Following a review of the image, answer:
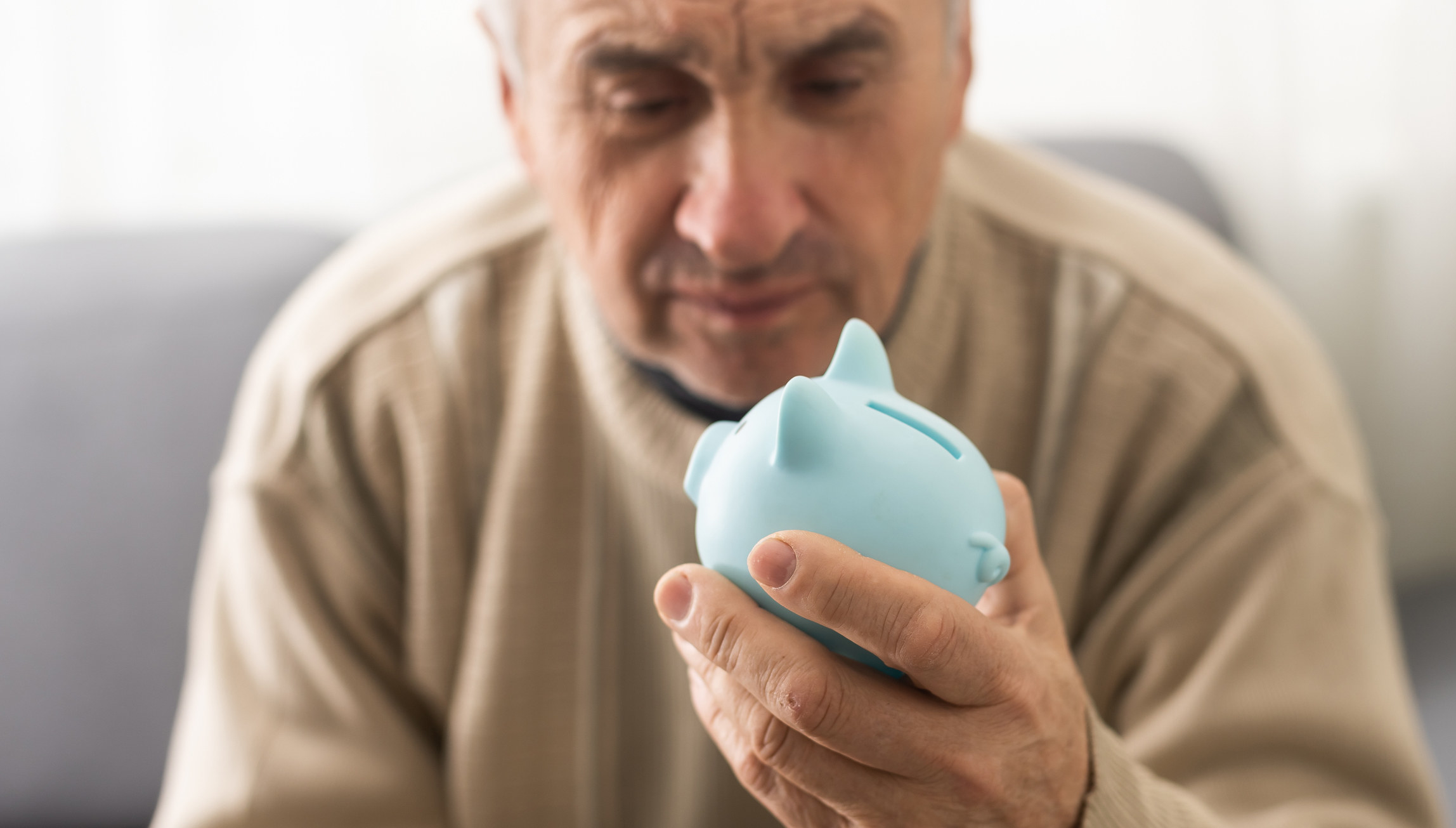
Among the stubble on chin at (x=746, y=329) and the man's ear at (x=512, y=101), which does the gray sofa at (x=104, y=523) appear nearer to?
the man's ear at (x=512, y=101)

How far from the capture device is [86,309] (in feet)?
4.88

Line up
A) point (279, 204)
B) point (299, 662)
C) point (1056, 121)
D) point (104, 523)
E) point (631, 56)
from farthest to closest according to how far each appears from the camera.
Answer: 1. point (279, 204)
2. point (1056, 121)
3. point (104, 523)
4. point (299, 662)
5. point (631, 56)

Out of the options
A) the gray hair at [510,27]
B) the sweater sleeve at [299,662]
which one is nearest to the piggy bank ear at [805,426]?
the gray hair at [510,27]

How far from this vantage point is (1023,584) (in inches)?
26.6

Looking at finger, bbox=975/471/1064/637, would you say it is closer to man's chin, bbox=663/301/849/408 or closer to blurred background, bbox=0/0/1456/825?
man's chin, bbox=663/301/849/408

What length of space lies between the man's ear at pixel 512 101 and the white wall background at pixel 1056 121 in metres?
0.85

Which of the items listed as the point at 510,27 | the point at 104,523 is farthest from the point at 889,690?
the point at 104,523

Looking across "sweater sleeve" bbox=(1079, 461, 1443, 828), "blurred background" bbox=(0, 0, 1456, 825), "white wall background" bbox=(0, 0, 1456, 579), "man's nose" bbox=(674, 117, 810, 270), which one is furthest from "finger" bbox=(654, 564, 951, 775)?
"white wall background" bbox=(0, 0, 1456, 579)

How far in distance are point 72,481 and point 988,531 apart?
1.28m

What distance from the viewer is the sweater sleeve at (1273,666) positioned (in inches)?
35.2

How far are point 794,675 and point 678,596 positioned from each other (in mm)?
68

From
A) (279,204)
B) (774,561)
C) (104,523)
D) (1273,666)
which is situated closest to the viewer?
(774,561)

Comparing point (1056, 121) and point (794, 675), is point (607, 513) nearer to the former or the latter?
point (794, 675)

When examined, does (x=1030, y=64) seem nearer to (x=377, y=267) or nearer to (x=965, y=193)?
(x=965, y=193)
